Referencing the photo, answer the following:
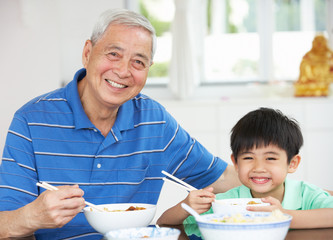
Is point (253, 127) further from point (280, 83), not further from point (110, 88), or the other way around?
point (280, 83)

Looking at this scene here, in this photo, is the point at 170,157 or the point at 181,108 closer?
the point at 170,157

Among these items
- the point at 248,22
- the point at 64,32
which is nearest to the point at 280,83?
the point at 248,22

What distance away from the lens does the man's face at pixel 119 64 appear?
1753 mm

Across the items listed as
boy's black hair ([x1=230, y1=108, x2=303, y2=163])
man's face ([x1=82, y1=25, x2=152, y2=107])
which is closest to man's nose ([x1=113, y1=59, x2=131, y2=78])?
Answer: man's face ([x1=82, y1=25, x2=152, y2=107])

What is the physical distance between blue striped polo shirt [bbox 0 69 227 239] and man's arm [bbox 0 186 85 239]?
→ 132 millimetres

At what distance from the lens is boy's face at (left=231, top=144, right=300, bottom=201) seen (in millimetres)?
1650

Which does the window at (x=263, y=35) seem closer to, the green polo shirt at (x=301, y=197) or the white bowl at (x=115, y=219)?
the green polo shirt at (x=301, y=197)

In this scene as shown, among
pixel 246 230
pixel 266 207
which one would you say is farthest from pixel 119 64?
pixel 246 230

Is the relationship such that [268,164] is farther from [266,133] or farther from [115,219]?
[115,219]

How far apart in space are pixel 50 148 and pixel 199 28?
8.39ft

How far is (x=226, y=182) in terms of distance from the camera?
1.96 meters

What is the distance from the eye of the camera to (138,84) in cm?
180

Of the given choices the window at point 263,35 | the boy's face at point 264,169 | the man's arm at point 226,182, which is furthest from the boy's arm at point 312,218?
the window at point 263,35

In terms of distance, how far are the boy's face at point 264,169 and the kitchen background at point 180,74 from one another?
1.88 m
